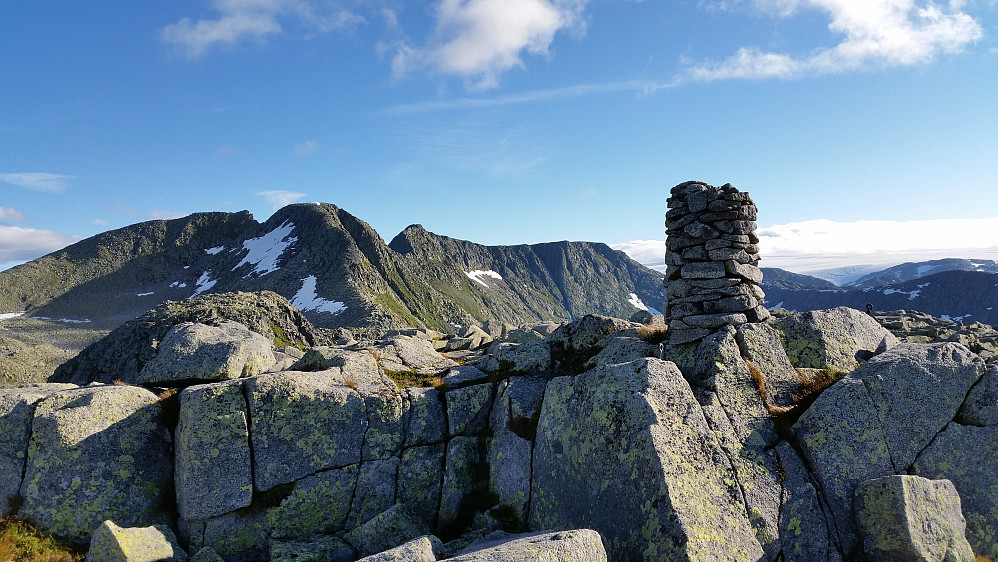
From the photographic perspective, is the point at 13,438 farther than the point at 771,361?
No

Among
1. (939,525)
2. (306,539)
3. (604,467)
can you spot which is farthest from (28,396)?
(939,525)

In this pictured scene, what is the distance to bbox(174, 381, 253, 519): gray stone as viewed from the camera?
41.8 feet

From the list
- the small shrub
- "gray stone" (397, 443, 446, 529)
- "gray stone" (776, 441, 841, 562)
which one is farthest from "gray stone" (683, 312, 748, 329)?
"gray stone" (397, 443, 446, 529)

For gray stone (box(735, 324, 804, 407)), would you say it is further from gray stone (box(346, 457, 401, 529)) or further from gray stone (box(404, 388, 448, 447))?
gray stone (box(346, 457, 401, 529))

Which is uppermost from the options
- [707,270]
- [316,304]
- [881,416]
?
[316,304]

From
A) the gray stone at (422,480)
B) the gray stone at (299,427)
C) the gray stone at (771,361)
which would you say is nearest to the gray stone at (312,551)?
the gray stone at (299,427)

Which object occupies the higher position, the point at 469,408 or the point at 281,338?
the point at 281,338

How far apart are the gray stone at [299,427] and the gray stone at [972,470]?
1544 centimetres

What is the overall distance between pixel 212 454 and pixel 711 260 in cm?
1723

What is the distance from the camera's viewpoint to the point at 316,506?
1339 centimetres

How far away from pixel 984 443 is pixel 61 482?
24.2 m

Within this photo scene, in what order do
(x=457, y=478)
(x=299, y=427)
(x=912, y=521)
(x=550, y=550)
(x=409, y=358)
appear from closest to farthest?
1. (x=550, y=550)
2. (x=912, y=521)
3. (x=299, y=427)
4. (x=457, y=478)
5. (x=409, y=358)

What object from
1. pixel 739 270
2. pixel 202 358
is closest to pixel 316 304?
pixel 202 358

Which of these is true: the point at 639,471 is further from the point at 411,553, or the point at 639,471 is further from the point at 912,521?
the point at 912,521
